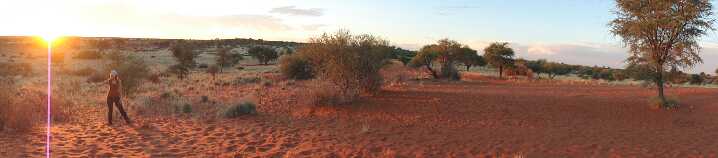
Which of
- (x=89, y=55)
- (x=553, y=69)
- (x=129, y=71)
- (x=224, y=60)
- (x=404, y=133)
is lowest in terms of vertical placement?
(x=404, y=133)

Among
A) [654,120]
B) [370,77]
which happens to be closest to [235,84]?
[370,77]

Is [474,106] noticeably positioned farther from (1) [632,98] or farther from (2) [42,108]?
(2) [42,108]

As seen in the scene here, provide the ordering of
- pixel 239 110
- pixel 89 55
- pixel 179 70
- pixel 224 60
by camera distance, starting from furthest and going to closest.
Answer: pixel 89 55, pixel 224 60, pixel 179 70, pixel 239 110

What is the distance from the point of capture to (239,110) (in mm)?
14445

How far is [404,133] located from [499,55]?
34279mm

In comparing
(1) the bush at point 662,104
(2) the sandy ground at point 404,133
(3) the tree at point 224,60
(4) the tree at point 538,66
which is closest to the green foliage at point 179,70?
(3) the tree at point 224,60

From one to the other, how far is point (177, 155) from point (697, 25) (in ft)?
45.8

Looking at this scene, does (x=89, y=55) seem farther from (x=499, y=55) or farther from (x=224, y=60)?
(x=499, y=55)

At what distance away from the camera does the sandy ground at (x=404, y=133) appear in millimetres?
9852

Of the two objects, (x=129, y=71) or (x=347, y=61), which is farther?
(x=129, y=71)

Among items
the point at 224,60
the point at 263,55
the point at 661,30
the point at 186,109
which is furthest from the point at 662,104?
the point at 263,55

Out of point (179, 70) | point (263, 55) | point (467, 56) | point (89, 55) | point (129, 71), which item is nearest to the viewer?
point (129, 71)

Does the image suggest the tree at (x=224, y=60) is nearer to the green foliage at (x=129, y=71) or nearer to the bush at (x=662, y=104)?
the green foliage at (x=129, y=71)

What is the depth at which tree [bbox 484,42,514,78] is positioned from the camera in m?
44.3
